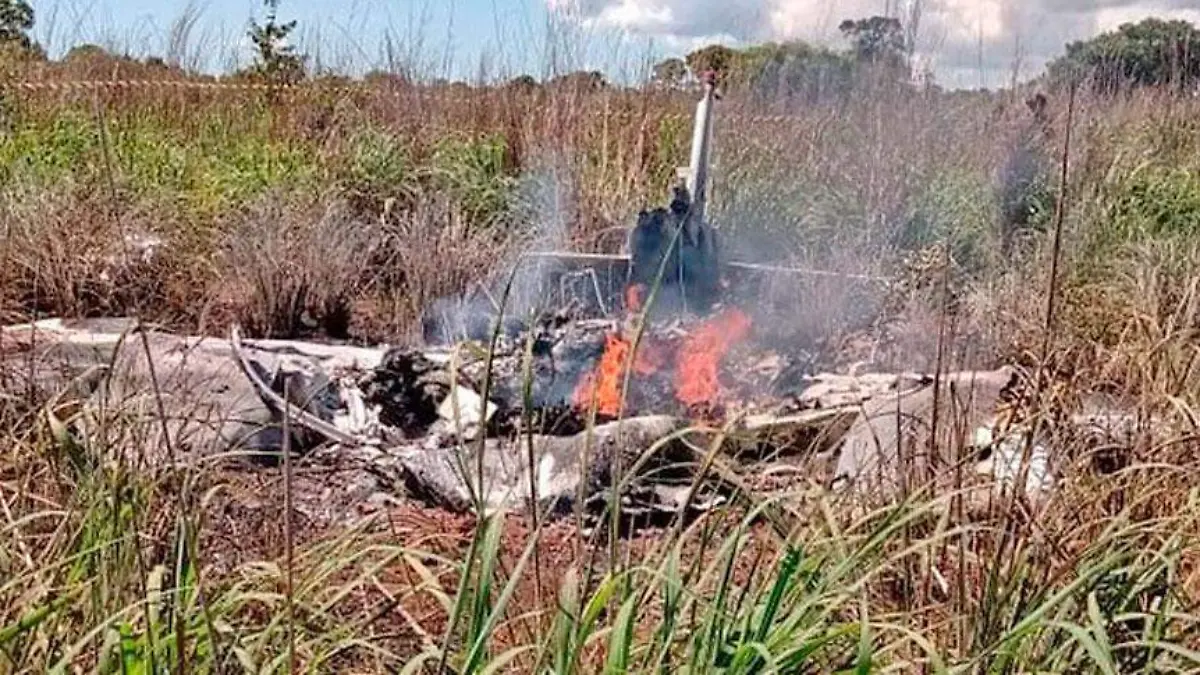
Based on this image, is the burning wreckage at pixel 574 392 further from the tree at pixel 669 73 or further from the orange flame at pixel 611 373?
the tree at pixel 669 73

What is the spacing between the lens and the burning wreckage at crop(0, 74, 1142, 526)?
3029 millimetres

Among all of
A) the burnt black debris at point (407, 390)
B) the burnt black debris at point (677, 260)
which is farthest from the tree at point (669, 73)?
the burnt black debris at point (407, 390)

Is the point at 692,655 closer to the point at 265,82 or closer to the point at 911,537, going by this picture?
the point at 911,537

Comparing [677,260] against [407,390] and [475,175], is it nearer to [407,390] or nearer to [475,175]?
[407,390]

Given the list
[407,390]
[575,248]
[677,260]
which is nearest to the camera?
[407,390]

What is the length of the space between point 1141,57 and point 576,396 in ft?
22.9

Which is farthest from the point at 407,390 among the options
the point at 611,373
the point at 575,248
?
the point at 575,248

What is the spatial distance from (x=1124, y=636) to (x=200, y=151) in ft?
21.3

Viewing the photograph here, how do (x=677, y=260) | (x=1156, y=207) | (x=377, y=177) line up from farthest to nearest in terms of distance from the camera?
(x=377, y=177) < (x=1156, y=207) < (x=677, y=260)

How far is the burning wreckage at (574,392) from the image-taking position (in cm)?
303

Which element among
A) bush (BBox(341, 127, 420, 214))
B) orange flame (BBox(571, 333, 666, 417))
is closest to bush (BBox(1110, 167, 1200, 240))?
orange flame (BBox(571, 333, 666, 417))

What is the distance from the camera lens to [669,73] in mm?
8977

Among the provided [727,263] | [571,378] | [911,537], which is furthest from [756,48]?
[911,537]

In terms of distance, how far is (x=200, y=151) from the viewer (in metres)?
7.72
